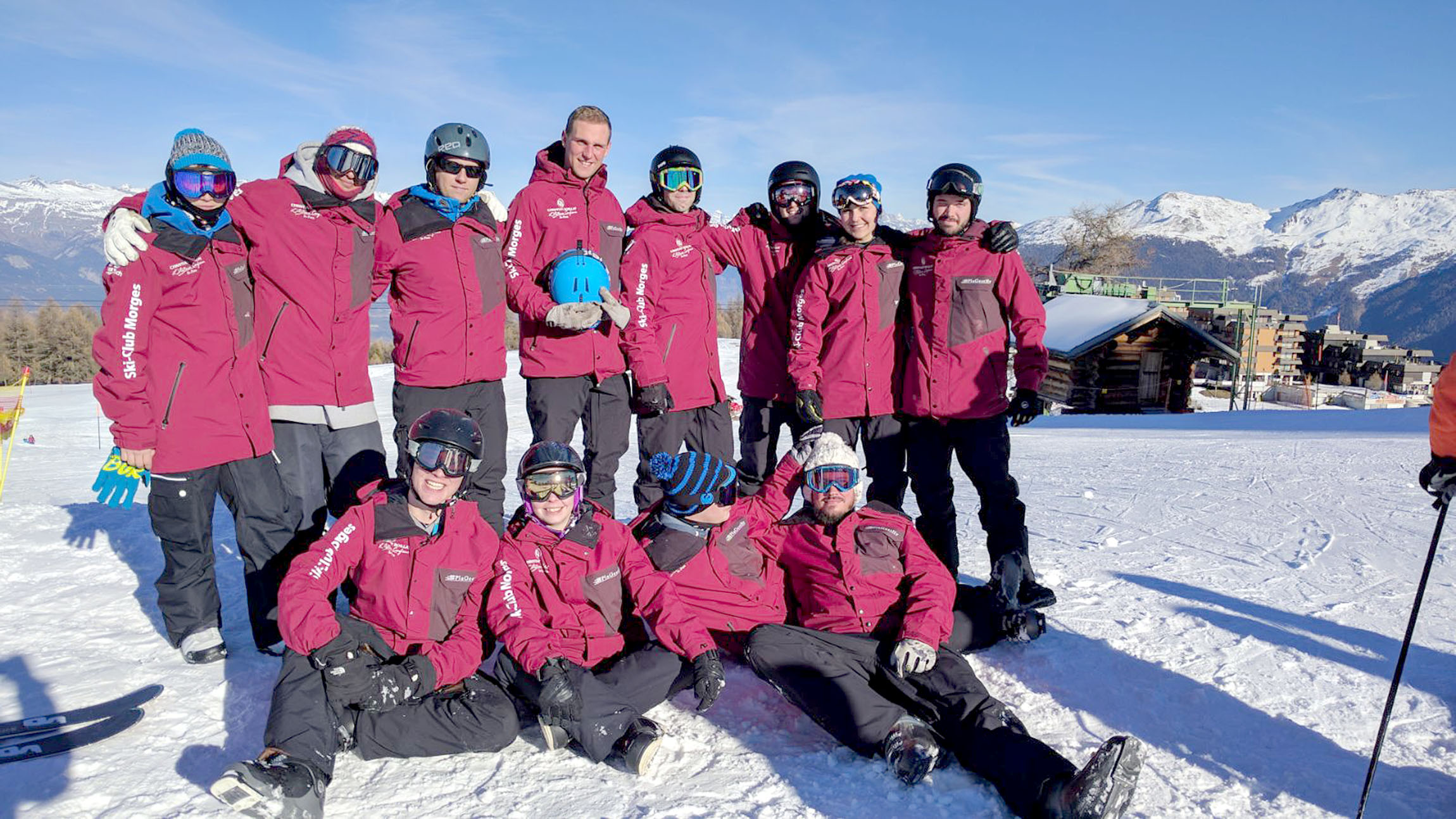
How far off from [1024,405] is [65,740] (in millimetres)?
4117

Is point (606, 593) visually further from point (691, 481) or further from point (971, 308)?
point (971, 308)

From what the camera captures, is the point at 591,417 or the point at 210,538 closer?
the point at 210,538

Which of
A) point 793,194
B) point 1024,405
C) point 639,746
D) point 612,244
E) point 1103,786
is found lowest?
point 639,746

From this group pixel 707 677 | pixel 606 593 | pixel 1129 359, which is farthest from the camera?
pixel 1129 359

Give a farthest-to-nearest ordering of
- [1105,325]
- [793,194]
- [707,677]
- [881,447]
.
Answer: [1105,325]
[793,194]
[881,447]
[707,677]

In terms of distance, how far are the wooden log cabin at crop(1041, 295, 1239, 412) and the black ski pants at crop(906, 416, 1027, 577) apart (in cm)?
1969

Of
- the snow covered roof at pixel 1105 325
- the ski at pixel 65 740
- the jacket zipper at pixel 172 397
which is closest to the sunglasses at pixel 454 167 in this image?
the jacket zipper at pixel 172 397

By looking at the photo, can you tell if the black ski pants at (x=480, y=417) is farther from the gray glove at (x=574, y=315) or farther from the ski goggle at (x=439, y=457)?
the ski goggle at (x=439, y=457)

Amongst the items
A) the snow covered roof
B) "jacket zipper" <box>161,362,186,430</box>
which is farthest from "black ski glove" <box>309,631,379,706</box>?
the snow covered roof

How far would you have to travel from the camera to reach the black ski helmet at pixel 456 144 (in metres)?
3.77

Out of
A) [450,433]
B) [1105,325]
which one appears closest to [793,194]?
[450,433]

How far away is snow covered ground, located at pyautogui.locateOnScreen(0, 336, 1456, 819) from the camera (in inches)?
101

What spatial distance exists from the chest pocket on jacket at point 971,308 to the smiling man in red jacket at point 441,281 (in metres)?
2.28

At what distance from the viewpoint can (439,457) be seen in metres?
3.11
